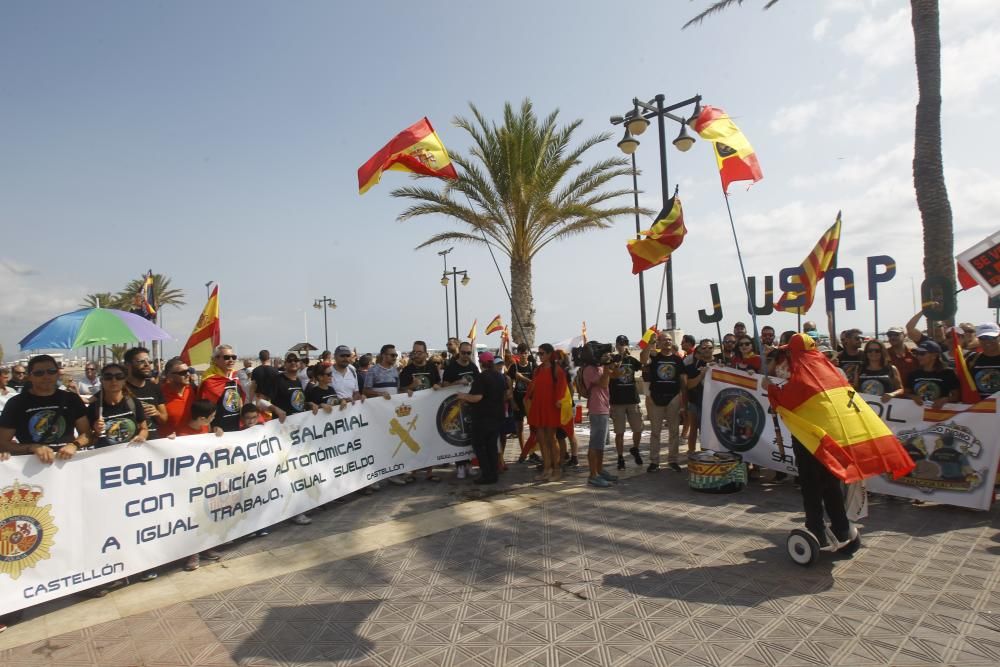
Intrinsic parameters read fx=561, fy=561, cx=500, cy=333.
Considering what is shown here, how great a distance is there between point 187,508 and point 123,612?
93 centimetres

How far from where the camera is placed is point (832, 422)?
404 cm

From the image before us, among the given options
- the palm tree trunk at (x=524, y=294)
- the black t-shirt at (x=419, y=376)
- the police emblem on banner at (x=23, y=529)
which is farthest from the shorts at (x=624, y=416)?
the palm tree trunk at (x=524, y=294)

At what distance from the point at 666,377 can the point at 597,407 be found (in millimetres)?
1248

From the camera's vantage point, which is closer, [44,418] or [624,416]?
[44,418]

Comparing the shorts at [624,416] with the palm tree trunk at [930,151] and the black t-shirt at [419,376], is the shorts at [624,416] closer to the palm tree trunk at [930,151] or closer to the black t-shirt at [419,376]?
the black t-shirt at [419,376]

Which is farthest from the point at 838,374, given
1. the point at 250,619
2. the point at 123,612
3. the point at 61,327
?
the point at 61,327

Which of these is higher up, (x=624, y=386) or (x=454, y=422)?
(x=624, y=386)

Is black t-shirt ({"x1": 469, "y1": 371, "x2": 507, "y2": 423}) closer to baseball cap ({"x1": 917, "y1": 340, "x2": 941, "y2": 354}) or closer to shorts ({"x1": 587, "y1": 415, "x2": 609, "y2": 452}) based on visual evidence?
shorts ({"x1": 587, "y1": 415, "x2": 609, "y2": 452})

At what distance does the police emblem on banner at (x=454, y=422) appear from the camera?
7.63 m

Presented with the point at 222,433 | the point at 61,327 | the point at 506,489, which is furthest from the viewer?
the point at 506,489

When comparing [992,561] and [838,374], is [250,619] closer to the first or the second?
[838,374]

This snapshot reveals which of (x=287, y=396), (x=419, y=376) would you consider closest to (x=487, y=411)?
(x=419, y=376)

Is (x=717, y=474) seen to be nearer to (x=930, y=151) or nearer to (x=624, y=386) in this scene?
(x=624, y=386)

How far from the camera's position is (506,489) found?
6.75m
